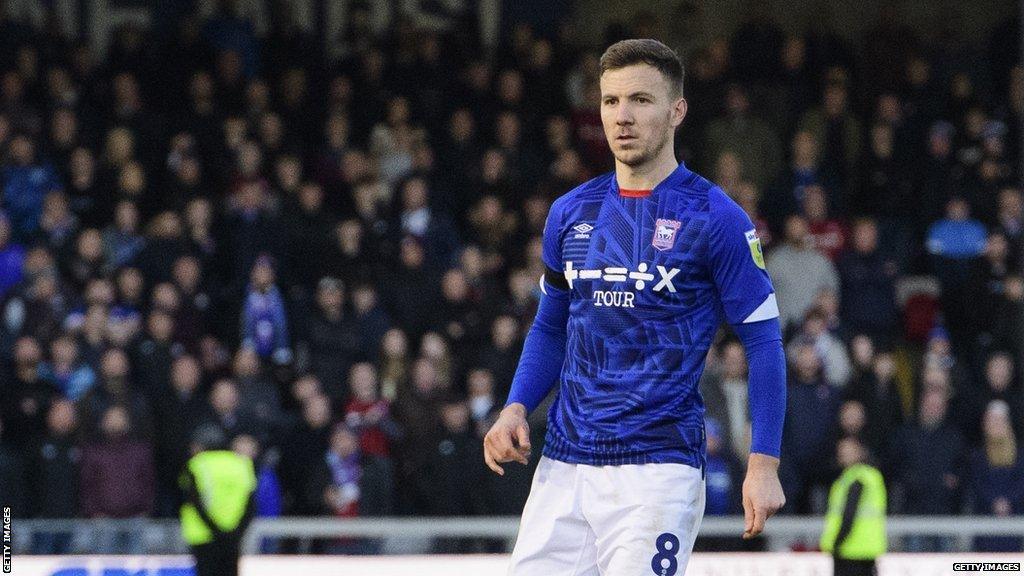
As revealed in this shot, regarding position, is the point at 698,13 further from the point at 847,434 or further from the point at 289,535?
the point at 289,535

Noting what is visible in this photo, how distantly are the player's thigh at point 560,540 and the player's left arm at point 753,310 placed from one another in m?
0.42

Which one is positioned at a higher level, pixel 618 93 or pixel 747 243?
pixel 618 93

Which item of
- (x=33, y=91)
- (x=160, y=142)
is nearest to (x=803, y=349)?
(x=160, y=142)

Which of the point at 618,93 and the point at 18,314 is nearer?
the point at 618,93

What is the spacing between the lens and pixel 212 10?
14977mm

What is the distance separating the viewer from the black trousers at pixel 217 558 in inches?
308

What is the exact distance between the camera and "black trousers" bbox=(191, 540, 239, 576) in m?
7.82

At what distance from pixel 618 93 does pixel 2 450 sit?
7.81 meters

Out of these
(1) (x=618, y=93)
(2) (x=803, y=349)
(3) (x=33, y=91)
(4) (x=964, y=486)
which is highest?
(3) (x=33, y=91)

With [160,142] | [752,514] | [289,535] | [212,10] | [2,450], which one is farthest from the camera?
[212,10]

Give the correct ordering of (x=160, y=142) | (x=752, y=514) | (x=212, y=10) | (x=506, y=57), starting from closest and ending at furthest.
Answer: (x=752, y=514), (x=160, y=142), (x=506, y=57), (x=212, y=10)

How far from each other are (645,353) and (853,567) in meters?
4.18

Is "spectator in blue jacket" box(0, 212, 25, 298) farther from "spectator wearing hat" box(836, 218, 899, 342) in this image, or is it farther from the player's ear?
the player's ear

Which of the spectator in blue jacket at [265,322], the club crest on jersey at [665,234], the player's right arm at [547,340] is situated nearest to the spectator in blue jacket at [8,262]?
the spectator in blue jacket at [265,322]
